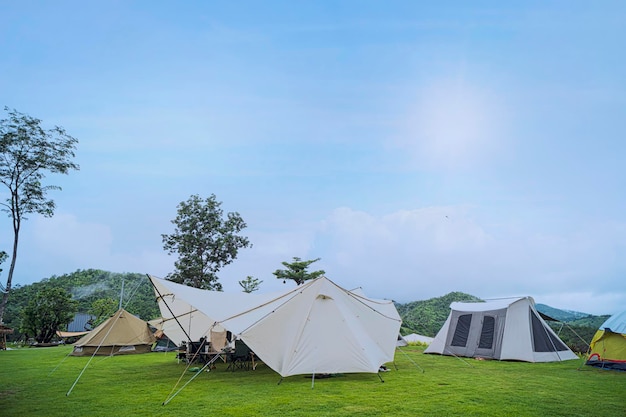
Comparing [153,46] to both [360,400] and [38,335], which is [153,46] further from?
[38,335]

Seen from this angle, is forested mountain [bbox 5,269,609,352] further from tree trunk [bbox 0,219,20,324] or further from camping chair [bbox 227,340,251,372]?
camping chair [bbox 227,340,251,372]

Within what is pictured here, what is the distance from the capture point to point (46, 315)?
22.6m

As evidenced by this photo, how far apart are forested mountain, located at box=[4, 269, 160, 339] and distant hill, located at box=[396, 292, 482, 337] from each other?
17163mm

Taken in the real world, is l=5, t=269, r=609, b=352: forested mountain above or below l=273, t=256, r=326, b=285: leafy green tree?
below

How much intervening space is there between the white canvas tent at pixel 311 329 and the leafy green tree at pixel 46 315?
57.7ft

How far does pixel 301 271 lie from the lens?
2845 cm

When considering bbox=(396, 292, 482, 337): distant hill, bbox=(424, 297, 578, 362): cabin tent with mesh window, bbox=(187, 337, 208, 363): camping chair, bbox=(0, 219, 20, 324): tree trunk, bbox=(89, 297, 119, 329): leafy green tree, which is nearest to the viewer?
bbox=(187, 337, 208, 363): camping chair

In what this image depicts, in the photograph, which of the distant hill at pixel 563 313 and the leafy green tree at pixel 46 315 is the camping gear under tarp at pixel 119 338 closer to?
the leafy green tree at pixel 46 315

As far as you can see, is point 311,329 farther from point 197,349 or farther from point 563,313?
point 563,313

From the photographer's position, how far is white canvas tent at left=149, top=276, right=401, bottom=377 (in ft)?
25.3

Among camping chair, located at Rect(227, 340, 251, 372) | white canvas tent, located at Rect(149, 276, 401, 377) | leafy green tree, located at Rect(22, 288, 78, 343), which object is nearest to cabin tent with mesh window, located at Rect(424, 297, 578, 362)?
white canvas tent, located at Rect(149, 276, 401, 377)

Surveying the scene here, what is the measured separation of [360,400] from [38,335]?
76.3ft

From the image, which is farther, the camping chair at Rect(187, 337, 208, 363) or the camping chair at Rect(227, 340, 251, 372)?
the camping chair at Rect(187, 337, 208, 363)

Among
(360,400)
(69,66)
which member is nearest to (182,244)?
(69,66)
